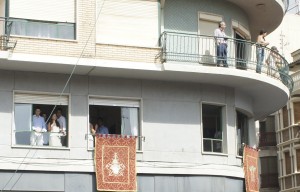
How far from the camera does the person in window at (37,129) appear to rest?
26.1 metres

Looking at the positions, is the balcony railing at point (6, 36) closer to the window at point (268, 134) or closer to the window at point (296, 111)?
the window at point (296, 111)

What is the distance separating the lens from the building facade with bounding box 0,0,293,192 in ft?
84.7

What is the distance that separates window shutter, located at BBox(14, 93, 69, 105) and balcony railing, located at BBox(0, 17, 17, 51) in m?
1.55

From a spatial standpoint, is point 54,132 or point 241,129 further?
point 241,129

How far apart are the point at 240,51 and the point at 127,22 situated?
4531 millimetres

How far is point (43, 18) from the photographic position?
87.3ft

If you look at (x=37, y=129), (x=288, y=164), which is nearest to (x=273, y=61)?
(x=37, y=129)

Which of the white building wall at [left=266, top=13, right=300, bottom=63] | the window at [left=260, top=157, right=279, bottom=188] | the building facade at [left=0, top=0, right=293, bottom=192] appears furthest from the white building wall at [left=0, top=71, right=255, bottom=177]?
the white building wall at [left=266, top=13, right=300, bottom=63]

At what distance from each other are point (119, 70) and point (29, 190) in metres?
4.67

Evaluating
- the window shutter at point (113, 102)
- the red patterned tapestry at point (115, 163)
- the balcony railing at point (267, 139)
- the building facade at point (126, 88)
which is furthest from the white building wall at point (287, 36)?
the red patterned tapestry at point (115, 163)

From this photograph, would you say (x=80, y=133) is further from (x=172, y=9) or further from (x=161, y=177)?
(x=172, y=9)

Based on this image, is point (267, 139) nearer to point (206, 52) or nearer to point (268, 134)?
point (268, 134)

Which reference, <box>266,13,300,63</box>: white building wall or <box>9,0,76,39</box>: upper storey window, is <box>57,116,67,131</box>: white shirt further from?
<box>266,13,300,63</box>: white building wall

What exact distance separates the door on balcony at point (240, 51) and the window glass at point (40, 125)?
6.23 metres
